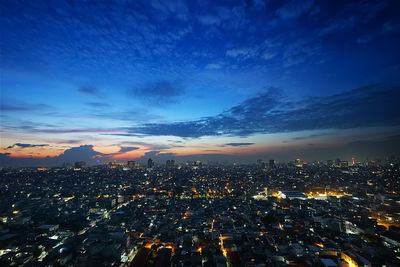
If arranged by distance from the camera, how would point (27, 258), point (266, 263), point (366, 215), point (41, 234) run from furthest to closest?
1. point (366, 215)
2. point (41, 234)
3. point (27, 258)
4. point (266, 263)

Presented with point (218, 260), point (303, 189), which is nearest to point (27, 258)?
point (218, 260)

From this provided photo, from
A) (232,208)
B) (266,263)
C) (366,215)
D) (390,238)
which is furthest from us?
(232,208)

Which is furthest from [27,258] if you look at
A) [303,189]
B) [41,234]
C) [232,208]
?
[303,189]

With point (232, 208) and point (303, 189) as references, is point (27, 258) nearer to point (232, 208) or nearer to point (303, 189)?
point (232, 208)

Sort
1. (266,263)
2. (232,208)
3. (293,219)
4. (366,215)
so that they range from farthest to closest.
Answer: (232,208) < (366,215) < (293,219) < (266,263)

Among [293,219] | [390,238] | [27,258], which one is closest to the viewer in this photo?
[27,258]

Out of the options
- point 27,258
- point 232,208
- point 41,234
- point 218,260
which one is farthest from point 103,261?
point 232,208

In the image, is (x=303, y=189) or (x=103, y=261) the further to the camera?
(x=303, y=189)

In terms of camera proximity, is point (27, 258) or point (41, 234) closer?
point (27, 258)

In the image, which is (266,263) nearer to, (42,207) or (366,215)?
(366,215)
